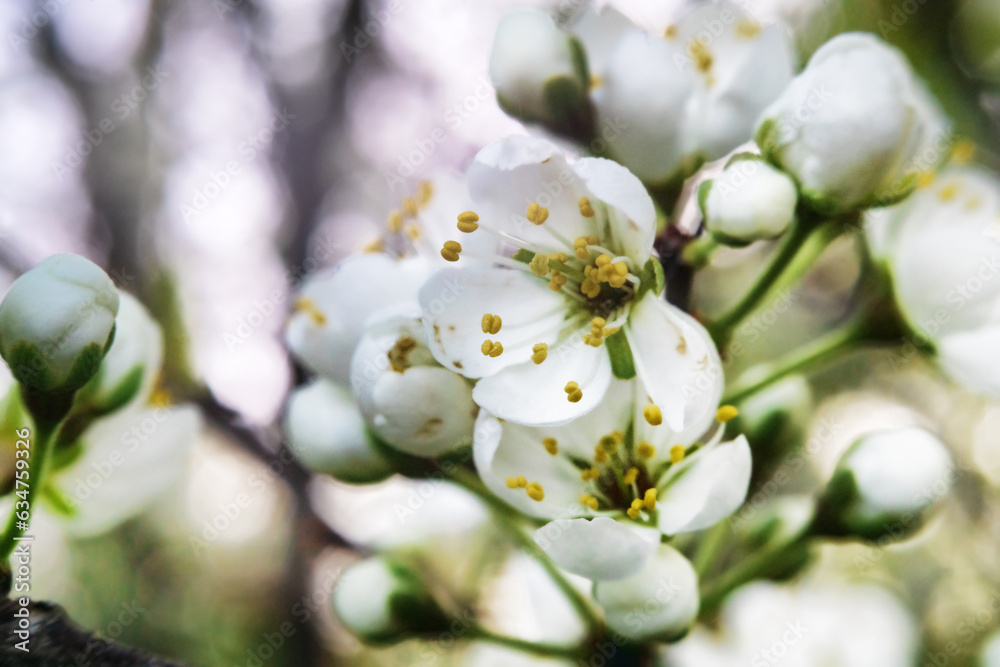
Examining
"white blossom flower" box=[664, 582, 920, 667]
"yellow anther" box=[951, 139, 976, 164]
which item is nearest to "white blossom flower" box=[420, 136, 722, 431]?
"yellow anther" box=[951, 139, 976, 164]

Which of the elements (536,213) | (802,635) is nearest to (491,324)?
(536,213)

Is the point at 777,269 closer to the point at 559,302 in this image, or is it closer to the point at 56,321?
the point at 559,302

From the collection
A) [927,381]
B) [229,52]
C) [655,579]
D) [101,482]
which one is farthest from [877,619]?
[229,52]

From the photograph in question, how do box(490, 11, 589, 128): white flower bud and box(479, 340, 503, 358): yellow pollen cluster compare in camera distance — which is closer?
box(479, 340, 503, 358): yellow pollen cluster

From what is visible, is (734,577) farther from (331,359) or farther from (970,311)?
(331,359)

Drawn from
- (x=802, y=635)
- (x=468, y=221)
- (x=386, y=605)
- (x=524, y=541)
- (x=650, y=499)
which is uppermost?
(x=468, y=221)

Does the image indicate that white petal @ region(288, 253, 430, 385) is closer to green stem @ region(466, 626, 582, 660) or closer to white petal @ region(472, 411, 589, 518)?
white petal @ region(472, 411, 589, 518)
